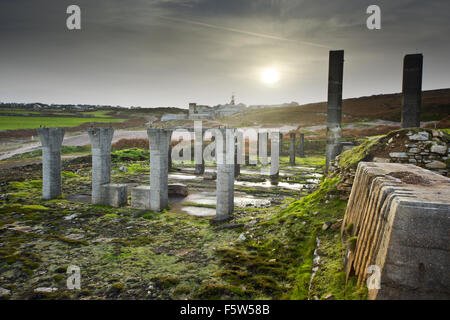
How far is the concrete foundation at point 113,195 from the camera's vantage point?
47.3ft

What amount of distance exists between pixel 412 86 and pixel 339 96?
442cm

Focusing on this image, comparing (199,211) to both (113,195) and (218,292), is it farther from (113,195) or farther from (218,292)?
(218,292)

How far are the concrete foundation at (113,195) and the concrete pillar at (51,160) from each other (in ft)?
10.5

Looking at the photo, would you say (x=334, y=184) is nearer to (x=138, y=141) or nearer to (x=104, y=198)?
(x=104, y=198)

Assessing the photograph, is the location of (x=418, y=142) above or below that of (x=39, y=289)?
above

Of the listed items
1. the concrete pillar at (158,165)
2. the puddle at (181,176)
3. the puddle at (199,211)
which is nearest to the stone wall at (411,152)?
the puddle at (199,211)

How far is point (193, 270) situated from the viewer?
7723 mm

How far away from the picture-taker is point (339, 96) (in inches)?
692

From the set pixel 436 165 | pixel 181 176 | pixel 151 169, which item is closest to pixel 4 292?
pixel 151 169

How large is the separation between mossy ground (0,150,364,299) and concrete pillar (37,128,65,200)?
74.2 inches

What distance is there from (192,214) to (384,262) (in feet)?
34.0

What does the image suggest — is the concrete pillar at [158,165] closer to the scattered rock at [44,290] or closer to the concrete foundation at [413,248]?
the scattered rock at [44,290]

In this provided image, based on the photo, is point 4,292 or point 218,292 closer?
point 218,292

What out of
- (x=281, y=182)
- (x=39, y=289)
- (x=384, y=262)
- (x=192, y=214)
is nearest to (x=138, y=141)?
→ (x=281, y=182)
